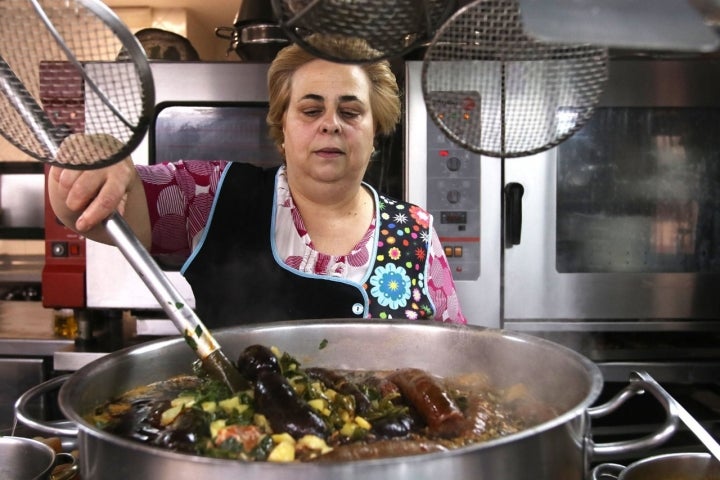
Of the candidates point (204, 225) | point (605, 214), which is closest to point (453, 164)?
point (605, 214)

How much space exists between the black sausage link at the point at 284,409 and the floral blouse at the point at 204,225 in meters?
0.73

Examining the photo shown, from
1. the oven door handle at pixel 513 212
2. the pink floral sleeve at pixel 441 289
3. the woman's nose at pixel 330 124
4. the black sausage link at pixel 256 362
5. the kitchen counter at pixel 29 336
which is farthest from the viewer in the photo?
the kitchen counter at pixel 29 336

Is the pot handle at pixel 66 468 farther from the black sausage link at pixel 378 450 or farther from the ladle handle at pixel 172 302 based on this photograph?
the black sausage link at pixel 378 450

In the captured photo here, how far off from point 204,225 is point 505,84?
100 cm

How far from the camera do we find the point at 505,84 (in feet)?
3.11

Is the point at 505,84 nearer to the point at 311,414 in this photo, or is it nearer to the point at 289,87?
the point at 311,414

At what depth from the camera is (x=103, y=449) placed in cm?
71

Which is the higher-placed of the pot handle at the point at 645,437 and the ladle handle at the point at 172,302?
the ladle handle at the point at 172,302

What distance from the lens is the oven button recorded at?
2365 millimetres

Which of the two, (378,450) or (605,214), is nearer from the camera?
(378,450)

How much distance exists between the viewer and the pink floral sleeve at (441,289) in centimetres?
175

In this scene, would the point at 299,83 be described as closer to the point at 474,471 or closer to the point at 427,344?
the point at 427,344

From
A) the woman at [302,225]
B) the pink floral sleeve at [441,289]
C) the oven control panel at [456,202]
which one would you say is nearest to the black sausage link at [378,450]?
the woman at [302,225]

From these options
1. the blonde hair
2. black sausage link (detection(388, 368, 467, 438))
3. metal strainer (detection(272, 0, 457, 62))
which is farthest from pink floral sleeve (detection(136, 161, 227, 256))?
metal strainer (detection(272, 0, 457, 62))
